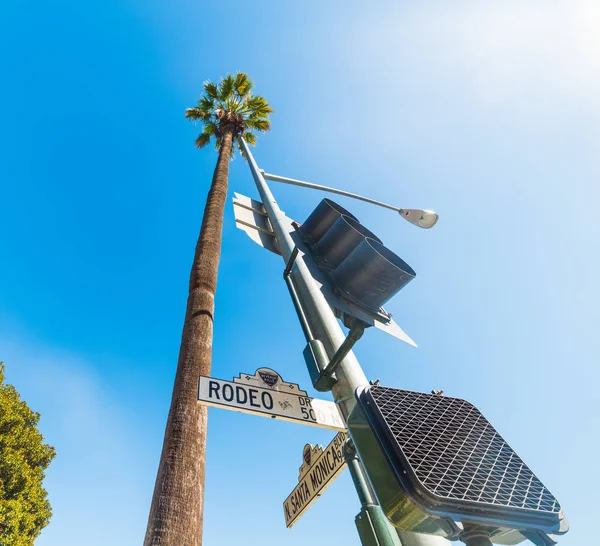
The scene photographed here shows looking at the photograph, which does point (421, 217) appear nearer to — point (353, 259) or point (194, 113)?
point (353, 259)

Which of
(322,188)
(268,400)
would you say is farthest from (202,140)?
(268,400)

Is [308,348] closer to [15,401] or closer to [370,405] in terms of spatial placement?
[370,405]

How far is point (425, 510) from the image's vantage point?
116 centimetres

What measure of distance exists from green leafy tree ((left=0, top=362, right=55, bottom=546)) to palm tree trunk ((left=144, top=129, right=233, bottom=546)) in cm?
1006

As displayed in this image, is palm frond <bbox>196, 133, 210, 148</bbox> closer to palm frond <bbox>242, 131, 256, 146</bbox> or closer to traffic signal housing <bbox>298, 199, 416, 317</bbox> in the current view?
palm frond <bbox>242, 131, 256, 146</bbox>

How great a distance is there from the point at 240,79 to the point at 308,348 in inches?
640

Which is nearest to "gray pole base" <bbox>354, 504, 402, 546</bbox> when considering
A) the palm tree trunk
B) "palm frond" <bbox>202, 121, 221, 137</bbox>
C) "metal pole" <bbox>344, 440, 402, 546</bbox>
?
"metal pole" <bbox>344, 440, 402, 546</bbox>

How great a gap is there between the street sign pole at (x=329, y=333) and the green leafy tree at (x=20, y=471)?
13332 mm

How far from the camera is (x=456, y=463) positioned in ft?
4.33

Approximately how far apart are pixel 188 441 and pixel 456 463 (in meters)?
3.90

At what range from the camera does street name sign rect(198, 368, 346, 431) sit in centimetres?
269

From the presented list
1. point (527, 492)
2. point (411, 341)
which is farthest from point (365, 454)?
point (411, 341)

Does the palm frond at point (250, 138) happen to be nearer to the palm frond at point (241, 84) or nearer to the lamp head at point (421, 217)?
the palm frond at point (241, 84)

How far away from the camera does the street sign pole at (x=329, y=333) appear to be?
5.52 feet
